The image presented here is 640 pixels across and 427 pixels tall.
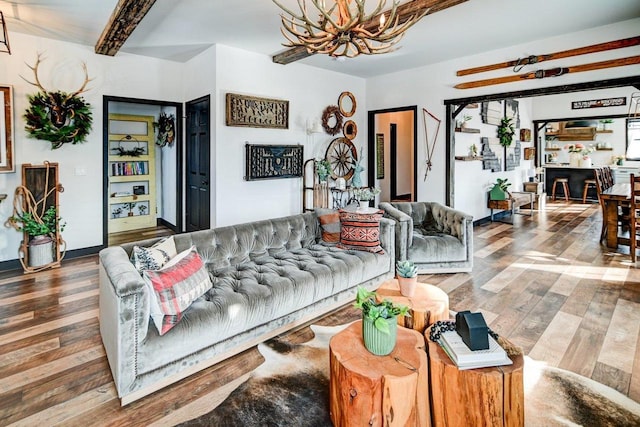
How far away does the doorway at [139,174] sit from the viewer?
270 inches

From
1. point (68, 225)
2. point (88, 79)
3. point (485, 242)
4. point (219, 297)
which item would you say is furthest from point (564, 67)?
point (68, 225)

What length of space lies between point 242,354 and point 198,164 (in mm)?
3804

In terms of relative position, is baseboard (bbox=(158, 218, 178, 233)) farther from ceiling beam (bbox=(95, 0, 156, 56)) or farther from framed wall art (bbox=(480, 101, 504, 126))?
framed wall art (bbox=(480, 101, 504, 126))

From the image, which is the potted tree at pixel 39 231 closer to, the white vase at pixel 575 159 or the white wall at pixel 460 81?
the white wall at pixel 460 81

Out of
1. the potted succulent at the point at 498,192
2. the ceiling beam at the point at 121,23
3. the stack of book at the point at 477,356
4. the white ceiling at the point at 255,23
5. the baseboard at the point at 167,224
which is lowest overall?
the stack of book at the point at 477,356

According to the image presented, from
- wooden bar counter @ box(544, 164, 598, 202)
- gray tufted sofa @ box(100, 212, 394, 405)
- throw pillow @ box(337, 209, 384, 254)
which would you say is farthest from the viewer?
wooden bar counter @ box(544, 164, 598, 202)

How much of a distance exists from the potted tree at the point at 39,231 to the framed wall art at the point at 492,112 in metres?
7.48

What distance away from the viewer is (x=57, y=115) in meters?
4.66

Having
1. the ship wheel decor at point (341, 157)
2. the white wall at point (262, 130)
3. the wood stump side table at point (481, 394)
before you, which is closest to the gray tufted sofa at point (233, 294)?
the wood stump side table at point (481, 394)

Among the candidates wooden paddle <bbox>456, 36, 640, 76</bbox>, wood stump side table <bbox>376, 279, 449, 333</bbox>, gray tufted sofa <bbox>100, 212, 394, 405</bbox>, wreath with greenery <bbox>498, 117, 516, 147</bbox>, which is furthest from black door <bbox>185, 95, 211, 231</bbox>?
wreath with greenery <bbox>498, 117, 516, 147</bbox>

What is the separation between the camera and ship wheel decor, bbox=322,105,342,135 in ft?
21.3

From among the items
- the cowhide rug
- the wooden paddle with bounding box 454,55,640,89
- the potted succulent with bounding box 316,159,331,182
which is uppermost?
the wooden paddle with bounding box 454,55,640,89

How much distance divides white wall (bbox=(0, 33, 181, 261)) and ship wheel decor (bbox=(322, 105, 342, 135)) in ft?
8.62

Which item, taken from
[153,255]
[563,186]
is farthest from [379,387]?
[563,186]
